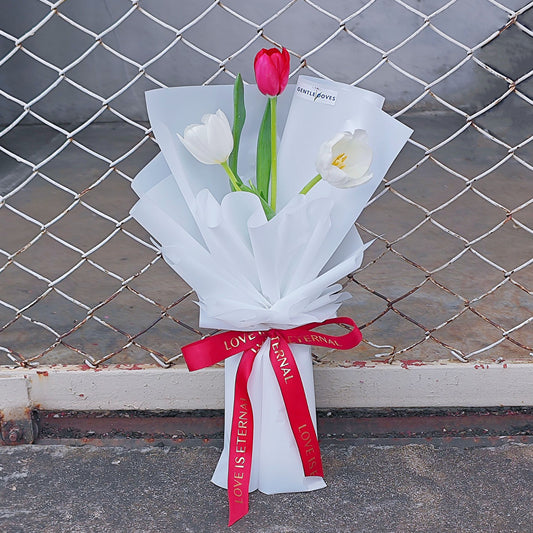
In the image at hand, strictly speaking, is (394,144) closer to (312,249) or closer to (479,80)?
(312,249)

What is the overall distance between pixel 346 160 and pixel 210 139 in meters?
0.17

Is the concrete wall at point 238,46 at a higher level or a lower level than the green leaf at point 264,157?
lower

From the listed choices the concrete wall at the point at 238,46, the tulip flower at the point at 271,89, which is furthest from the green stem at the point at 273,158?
the concrete wall at the point at 238,46

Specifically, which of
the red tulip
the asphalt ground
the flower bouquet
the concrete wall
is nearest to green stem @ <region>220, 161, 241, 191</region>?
the flower bouquet

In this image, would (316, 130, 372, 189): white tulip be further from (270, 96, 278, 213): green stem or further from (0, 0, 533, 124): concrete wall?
(0, 0, 533, 124): concrete wall

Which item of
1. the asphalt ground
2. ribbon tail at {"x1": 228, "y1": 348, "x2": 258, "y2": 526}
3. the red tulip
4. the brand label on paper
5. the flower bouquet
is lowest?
the asphalt ground

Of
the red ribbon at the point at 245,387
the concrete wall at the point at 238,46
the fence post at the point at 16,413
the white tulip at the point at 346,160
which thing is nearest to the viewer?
the white tulip at the point at 346,160

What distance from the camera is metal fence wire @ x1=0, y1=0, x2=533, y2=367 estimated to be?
125 cm

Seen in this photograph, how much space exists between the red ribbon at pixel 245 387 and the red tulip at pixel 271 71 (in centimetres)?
33

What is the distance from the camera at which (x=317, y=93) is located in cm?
98

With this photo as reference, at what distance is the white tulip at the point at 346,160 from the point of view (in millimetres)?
901

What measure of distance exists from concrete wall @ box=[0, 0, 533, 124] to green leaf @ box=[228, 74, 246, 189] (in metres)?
2.61

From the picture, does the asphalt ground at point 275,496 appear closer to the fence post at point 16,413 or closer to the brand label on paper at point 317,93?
the fence post at point 16,413

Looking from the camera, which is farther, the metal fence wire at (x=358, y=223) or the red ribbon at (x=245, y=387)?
the metal fence wire at (x=358, y=223)
